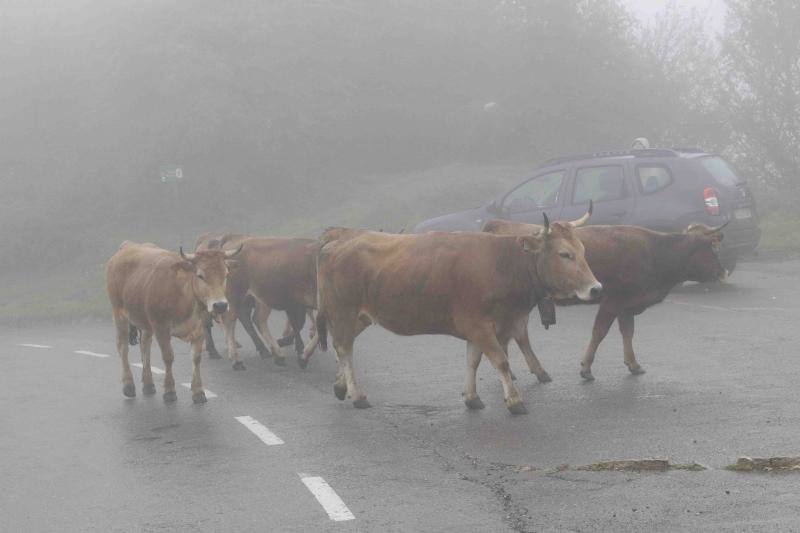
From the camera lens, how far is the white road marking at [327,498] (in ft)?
23.2

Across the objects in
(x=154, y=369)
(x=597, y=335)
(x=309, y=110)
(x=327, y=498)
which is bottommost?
(x=154, y=369)

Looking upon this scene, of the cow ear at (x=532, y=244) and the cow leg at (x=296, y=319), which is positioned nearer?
the cow ear at (x=532, y=244)

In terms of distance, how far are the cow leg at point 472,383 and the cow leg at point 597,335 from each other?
4.74 ft

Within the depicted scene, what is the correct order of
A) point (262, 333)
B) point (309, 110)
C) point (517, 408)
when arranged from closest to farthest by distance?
point (517, 408) → point (262, 333) → point (309, 110)

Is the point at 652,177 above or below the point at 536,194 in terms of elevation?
above

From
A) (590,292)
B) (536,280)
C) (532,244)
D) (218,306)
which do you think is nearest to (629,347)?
(590,292)

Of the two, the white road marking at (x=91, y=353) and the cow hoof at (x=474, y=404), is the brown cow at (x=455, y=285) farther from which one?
the white road marking at (x=91, y=353)

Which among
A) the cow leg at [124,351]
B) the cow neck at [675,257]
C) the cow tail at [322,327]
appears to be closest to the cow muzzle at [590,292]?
the cow neck at [675,257]

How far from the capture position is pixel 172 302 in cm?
1197

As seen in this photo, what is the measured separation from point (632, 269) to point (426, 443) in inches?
140

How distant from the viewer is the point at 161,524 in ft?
23.4

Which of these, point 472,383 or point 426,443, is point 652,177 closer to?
point 472,383

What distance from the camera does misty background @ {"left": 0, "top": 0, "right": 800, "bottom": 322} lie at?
104 ft

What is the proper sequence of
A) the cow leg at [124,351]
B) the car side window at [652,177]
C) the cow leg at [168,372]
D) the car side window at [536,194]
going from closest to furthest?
the cow leg at [168,372] < the cow leg at [124,351] < the car side window at [652,177] < the car side window at [536,194]
